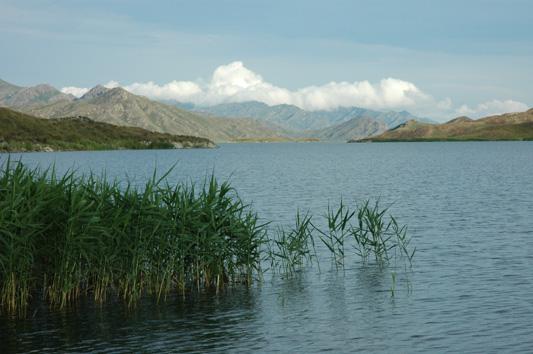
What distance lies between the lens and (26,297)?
2430 centimetres

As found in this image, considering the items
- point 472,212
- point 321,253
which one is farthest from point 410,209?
point 321,253

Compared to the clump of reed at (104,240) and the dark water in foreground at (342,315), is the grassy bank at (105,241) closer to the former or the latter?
the clump of reed at (104,240)

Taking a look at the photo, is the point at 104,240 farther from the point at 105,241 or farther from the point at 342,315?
the point at 342,315

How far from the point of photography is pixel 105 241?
24922 mm

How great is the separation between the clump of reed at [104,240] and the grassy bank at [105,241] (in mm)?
43

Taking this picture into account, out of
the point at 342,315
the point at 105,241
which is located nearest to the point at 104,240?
the point at 105,241

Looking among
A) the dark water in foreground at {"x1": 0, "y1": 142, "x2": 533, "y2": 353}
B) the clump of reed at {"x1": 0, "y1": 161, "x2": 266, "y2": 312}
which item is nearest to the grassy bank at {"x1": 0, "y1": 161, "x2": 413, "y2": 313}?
the clump of reed at {"x1": 0, "y1": 161, "x2": 266, "y2": 312}

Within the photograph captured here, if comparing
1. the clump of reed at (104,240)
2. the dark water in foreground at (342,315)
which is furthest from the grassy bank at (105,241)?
the dark water in foreground at (342,315)

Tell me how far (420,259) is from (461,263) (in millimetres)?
2442

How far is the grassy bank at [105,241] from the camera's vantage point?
76.8ft

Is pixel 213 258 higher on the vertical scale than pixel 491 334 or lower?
higher

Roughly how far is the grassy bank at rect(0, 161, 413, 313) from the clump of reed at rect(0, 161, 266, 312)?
4 centimetres

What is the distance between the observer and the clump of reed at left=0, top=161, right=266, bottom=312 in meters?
23.4

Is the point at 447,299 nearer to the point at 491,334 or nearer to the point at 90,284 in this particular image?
the point at 491,334
